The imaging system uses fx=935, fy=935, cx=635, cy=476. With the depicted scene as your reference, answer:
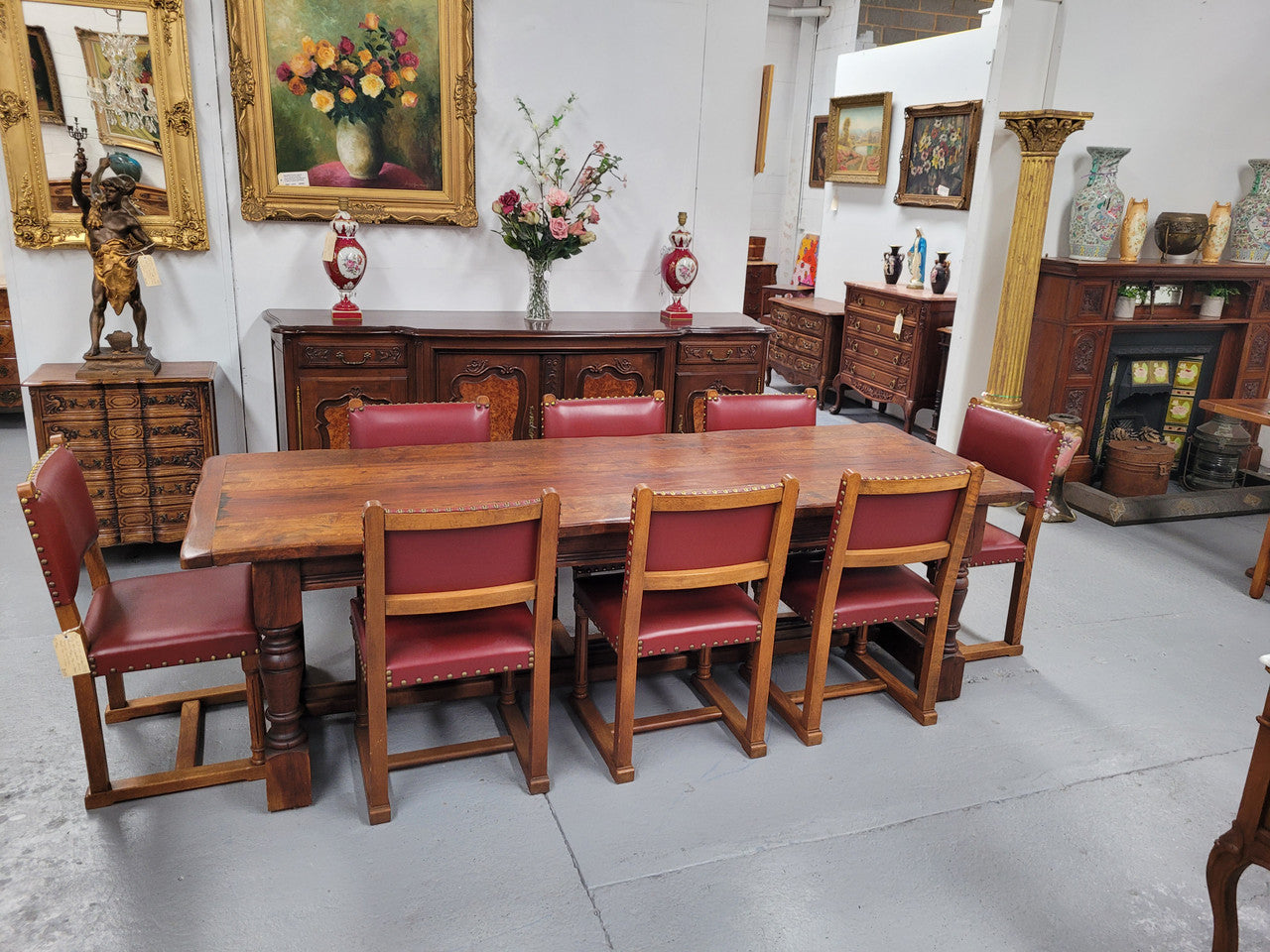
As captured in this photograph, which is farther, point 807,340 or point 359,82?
point 807,340

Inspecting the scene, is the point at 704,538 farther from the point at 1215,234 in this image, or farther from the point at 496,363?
the point at 1215,234

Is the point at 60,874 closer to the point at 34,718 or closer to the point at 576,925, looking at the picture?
the point at 34,718

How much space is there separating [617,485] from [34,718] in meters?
1.96

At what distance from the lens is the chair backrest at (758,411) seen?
371cm

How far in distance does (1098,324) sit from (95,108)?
5.18 meters

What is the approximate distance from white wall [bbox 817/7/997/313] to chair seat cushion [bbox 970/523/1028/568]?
3166 millimetres

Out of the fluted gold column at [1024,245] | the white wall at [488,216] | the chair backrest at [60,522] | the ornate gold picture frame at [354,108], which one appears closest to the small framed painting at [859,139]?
the fluted gold column at [1024,245]

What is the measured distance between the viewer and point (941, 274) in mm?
6387

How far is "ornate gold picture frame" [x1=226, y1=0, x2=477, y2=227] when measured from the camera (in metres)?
4.21

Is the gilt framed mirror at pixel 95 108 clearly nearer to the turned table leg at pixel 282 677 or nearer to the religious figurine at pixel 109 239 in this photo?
the religious figurine at pixel 109 239

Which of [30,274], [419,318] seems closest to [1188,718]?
[419,318]

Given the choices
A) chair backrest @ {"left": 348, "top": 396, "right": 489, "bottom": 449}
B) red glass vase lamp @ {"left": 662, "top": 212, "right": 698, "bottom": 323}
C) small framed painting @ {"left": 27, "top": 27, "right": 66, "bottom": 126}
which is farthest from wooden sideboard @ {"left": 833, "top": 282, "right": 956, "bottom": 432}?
small framed painting @ {"left": 27, "top": 27, "right": 66, "bottom": 126}

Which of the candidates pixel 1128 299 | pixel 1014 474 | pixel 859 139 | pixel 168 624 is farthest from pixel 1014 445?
pixel 859 139

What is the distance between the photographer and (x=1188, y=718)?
3244 mm
